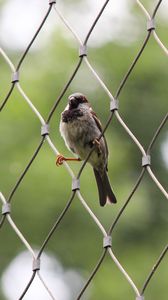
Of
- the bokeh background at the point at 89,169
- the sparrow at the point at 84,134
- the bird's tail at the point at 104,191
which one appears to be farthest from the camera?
the bokeh background at the point at 89,169

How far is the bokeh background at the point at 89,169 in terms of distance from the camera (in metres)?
9.99

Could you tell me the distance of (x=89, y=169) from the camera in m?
9.75

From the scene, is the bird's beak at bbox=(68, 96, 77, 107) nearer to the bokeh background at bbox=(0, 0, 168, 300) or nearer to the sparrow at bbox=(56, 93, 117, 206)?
the sparrow at bbox=(56, 93, 117, 206)

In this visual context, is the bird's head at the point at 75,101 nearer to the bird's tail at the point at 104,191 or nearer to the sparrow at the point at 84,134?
the sparrow at the point at 84,134

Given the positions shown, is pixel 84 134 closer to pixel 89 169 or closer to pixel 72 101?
pixel 72 101

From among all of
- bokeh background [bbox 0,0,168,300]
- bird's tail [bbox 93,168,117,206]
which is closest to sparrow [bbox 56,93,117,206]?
bird's tail [bbox 93,168,117,206]

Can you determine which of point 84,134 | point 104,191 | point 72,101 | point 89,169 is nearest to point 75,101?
point 72,101

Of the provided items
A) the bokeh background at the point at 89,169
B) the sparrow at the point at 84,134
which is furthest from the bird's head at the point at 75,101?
the bokeh background at the point at 89,169

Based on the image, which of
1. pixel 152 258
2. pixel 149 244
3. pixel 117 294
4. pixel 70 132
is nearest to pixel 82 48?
pixel 70 132

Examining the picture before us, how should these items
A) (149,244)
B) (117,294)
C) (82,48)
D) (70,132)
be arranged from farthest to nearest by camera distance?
(149,244), (117,294), (70,132), (82,48)

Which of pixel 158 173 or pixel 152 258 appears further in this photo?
pixel 158 173

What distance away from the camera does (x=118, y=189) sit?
10.5 meters

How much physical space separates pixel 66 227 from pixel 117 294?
1418mm

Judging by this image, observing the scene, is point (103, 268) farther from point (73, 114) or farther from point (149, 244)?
point (73, 114)
